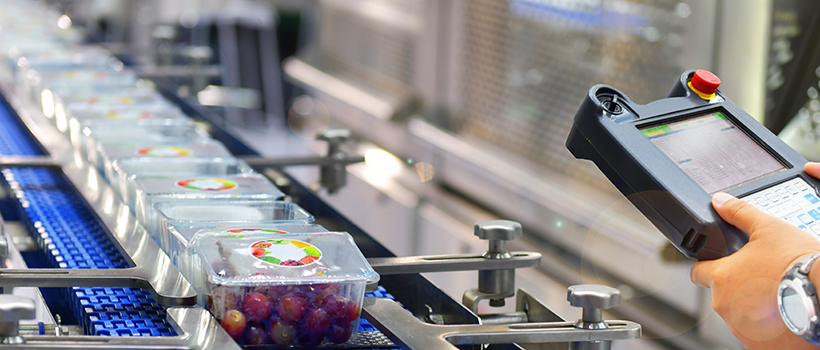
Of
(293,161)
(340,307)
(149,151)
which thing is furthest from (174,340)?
(293,161)

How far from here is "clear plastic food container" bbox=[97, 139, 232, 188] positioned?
4.37 ft

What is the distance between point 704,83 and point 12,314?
87 centimetres

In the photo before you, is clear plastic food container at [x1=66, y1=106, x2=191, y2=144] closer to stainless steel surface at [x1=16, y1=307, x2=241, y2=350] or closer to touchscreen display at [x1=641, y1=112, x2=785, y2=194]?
stainless steel surface at [x1=16, y1=307, x2=241, y2=350]

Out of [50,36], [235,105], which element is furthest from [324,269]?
[235,105]

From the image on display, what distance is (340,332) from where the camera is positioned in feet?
2.87

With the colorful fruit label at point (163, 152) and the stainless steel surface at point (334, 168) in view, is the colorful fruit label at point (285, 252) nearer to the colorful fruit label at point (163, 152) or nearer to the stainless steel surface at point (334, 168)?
the colorful fruit label at point (163, 152)

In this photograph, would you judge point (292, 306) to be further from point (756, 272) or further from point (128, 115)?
point (128, 115)

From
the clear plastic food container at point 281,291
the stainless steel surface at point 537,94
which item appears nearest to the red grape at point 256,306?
the clear plastic food container at point 281,291

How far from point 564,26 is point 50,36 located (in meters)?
1.76

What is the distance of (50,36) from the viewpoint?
8.73 feet

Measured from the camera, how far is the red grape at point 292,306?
2.73 feet

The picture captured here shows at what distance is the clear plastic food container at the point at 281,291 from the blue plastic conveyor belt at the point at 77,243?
107mm

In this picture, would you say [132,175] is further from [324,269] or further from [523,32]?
[523,32]

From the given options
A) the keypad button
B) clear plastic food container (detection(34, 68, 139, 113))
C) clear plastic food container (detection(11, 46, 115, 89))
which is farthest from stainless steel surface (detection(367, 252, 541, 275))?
clear plastic food container (detection(11, 46, 115, 89))
